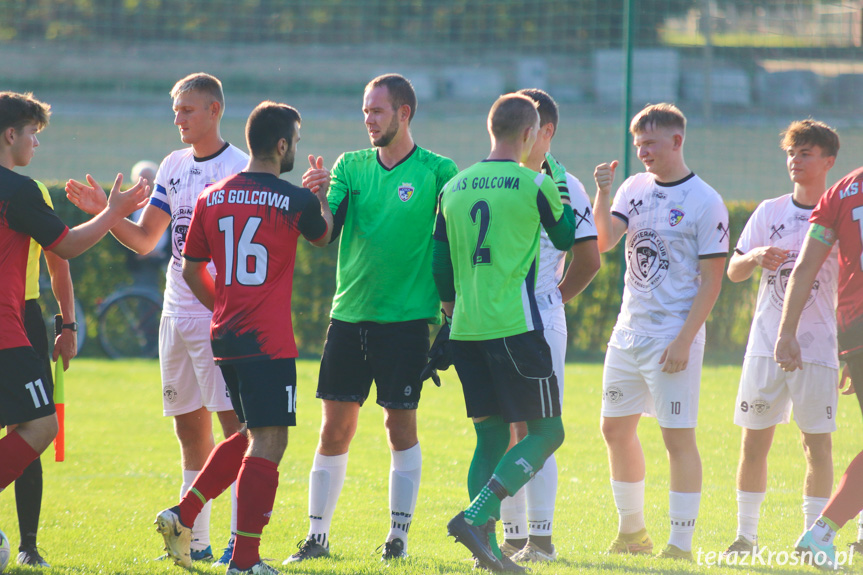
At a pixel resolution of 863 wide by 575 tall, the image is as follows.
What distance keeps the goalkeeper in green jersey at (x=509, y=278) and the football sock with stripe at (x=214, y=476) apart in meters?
1.11

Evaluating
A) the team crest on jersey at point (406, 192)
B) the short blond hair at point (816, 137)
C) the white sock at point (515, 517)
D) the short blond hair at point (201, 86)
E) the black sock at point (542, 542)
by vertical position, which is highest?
the short blond hair at point (201, 86)

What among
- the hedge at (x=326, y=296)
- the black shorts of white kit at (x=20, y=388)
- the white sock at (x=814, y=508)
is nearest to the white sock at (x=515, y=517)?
the white sock at (x=814, y=508)

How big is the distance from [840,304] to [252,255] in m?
2.90

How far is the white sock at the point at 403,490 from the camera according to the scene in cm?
462

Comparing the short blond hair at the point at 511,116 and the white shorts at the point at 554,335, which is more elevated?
the short blond hair at the point at 511,116

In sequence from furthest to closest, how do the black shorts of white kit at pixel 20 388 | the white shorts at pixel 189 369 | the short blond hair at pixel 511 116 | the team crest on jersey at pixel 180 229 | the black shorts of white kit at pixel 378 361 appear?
the team crest on jersey at pixel 180 229 < the white shorts at pixel 189 369 < the black shorts of white kit at pixel 378 361 < the short blond hair at pixel 511 116 < the black shorts of white kit at pixel 20 388

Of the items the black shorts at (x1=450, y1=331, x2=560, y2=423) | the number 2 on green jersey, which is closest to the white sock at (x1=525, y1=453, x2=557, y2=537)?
the black shorts at (x1=450, y1=331, x2=560, y2=423)

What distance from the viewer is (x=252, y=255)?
4.07m

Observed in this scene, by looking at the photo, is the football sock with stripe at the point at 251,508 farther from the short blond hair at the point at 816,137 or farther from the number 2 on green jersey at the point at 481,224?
the short blond hair at the point at 816,137

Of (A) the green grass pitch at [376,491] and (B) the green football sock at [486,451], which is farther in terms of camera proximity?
(A) the green grass pitch at [376,491]

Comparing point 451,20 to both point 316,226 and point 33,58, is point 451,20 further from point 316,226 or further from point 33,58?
point 316,226

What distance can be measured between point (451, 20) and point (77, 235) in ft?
56.6

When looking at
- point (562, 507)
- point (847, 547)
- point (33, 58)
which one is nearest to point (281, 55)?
point (33, 58)

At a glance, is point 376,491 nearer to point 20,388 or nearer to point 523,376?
point 523,376
